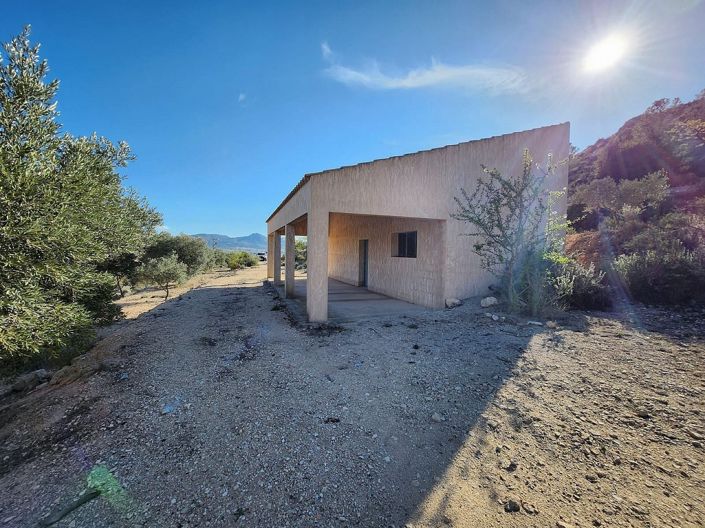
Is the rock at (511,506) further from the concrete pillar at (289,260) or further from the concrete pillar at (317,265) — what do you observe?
the concrete pillar at (289,260)

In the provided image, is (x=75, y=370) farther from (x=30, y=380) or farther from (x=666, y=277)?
(x=666, y=277)

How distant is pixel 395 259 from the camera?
10414 millimetres

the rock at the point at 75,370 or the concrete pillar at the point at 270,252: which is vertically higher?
the concrete pillar at the point at 270,252

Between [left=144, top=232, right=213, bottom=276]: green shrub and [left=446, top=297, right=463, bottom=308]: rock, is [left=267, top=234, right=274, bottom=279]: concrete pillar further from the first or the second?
[left=446, top=297, right=463, bottom=308]: rock

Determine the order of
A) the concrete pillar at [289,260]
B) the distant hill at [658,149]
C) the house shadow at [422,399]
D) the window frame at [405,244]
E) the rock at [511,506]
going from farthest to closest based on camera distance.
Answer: the distant hill at [658,149] → the concrete pillar at [289,260] → the window frame at [405,244] → the house shadow at [422,399] → the rock at [511,506]

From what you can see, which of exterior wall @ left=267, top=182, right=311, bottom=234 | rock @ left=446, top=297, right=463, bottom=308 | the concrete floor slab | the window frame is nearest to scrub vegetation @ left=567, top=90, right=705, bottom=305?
rock @ left=446, top=297, right=463, bottom=308

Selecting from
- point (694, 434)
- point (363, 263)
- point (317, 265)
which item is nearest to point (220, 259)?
point (363, 263)

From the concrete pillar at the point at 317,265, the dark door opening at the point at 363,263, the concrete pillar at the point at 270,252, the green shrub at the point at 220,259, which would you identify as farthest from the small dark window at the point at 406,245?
the green shrub at the point at 220,259

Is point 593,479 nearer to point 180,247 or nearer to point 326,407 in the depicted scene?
point 326,407

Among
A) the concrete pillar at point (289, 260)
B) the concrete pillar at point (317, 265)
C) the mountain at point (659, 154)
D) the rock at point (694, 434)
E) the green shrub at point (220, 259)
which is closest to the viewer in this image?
the rock at point (694, 434)

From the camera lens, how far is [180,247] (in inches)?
858

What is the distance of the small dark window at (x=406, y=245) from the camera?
948 cm

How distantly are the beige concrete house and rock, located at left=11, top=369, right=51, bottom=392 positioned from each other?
185 inches

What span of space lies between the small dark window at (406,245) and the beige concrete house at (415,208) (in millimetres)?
33
